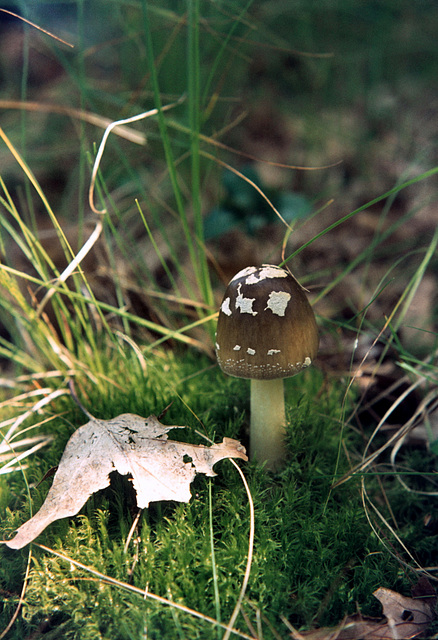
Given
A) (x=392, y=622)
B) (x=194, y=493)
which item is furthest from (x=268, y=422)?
(x=392, y=622)

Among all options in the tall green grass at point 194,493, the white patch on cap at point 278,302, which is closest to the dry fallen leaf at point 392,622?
the tall green grass at point 194,493

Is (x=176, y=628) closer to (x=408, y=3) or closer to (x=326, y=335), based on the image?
(x=326, y=335)

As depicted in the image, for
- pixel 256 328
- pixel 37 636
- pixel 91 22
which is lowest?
pixel 37 636

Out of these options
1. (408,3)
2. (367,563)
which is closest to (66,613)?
(367,563)

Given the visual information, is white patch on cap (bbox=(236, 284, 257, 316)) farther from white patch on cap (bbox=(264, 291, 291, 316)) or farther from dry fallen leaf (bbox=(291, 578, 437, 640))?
dry fallen leaf (bbox=(291, 578, 437, 640))

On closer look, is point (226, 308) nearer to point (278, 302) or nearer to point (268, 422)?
point (278, 302)

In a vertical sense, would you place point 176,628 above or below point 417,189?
below
